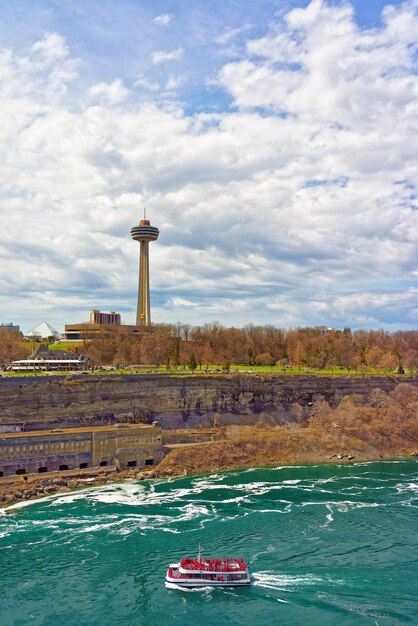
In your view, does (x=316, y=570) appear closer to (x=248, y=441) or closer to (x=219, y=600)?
(x=219, y=600)

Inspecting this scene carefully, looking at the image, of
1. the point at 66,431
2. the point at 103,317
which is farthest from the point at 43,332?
the point at 66,431

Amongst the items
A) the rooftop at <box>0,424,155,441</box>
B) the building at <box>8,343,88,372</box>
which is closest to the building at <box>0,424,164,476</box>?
the rooftop at <box>0,424,155,441</box>

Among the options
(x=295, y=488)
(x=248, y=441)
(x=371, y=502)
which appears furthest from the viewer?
(x=248, y=441)

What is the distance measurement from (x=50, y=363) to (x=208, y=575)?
192 feet

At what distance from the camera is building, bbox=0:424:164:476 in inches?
2314

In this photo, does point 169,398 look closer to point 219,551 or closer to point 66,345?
point 219,551

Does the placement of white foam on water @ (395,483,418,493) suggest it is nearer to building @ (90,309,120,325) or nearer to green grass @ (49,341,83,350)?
green grass @ (49,341,83,350)

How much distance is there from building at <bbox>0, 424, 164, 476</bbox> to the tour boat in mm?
29003

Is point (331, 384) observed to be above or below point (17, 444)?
above

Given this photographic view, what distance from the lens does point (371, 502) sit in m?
51.0

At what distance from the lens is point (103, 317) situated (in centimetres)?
15125

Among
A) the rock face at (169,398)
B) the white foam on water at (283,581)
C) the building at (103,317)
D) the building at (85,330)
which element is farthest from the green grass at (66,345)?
the white foam on water at (283,581)

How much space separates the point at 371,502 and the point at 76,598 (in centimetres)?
2896

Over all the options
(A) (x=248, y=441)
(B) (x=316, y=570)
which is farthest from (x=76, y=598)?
(A) (x=248, y=441)
